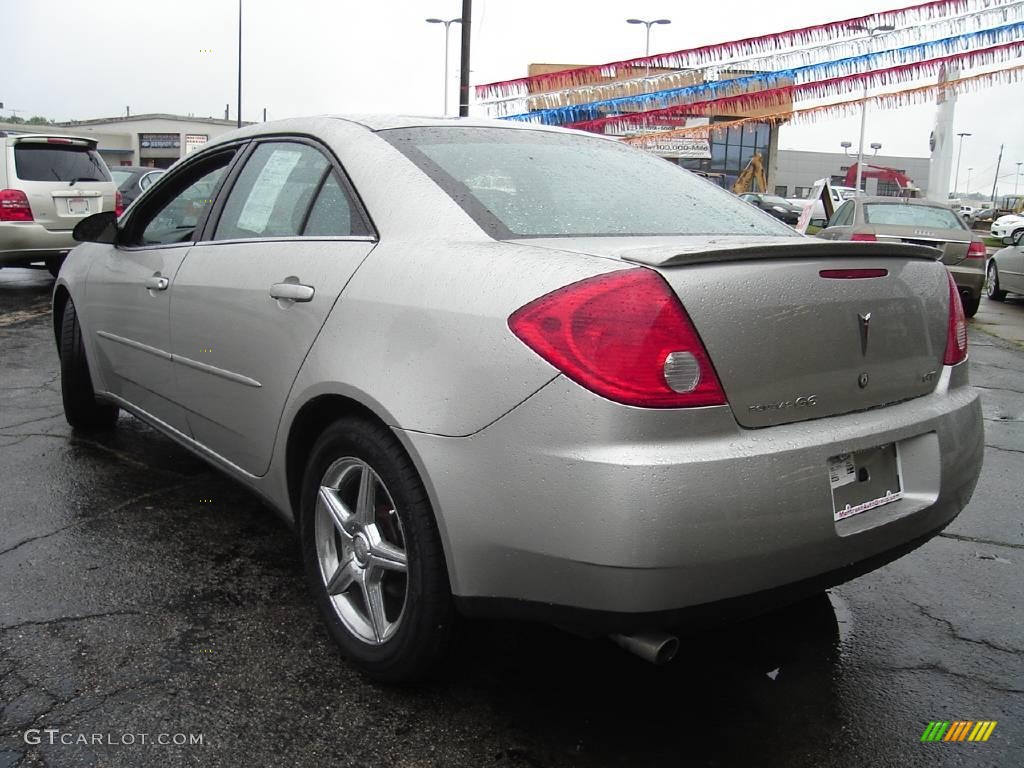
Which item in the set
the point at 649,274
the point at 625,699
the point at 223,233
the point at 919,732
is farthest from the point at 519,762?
the point at 223,233

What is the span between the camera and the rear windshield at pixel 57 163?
34.4 ft

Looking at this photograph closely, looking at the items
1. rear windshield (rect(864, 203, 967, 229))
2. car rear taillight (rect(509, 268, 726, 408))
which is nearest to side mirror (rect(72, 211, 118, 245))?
car rear taillight (rect(509, 268, 726, 408))

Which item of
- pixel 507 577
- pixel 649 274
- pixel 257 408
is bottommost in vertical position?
pixel 507 577

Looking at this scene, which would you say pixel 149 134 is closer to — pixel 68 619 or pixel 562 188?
pixel 68 619

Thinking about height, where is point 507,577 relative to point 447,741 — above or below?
above

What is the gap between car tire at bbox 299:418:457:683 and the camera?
86.6 inches

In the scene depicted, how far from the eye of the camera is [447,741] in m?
2.22

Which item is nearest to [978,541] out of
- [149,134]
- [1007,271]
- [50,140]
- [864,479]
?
[864,479]

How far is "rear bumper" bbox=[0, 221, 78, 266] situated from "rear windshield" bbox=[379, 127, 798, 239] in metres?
8.67

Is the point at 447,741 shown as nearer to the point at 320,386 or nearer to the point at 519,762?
the point at 519,762

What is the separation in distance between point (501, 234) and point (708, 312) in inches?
24.3

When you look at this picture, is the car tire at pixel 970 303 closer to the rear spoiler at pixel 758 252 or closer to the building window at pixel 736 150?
the rear spoiler at pixel 758 252

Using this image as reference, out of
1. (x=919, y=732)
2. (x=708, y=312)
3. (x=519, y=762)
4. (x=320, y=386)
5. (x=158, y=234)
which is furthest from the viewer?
(x=158, y=234)

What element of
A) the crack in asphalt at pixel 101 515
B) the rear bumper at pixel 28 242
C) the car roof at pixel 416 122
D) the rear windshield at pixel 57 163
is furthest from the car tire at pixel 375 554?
the rear windshield at pixel 57 163
